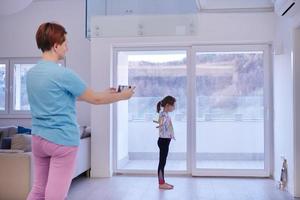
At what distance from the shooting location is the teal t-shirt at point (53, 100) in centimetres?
176

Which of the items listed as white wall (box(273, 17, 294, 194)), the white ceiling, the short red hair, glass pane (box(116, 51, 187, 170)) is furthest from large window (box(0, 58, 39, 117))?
the short red hair

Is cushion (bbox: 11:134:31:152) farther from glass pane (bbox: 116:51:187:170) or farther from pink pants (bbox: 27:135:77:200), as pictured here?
pink pants (bbox: 27:135:77:200)

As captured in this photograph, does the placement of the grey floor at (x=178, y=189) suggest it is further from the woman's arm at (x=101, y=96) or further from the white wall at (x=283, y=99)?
the woman's arm at (x=101, y=96)

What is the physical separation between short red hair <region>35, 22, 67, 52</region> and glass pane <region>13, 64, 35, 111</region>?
5.17 m

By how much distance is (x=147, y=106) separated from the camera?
6016 mm

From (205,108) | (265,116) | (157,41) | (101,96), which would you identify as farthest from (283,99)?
(101,96)

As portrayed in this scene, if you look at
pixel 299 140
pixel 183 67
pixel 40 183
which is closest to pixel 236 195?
pixel 299 140

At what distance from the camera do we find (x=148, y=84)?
6.02m

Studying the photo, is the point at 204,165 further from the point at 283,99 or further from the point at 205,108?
the point at 283,99

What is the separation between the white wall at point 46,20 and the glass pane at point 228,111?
6.08 ft

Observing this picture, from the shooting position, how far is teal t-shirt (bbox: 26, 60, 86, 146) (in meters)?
1.76

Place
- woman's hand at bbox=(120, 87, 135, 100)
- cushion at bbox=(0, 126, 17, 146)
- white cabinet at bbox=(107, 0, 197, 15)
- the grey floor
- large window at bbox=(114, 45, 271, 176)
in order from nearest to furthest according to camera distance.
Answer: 1. woman's hand at bbox=(120, 87, 135, 100)
2. the grey floor
3. white cabinet at bbox=(107, 0, 197, 15)
4. large window at bbox=(114, 45, 271, 176)
5. cushion at bbox=(0, 126, 17, 146)

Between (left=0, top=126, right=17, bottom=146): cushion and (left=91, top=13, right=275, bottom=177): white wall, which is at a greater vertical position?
(left=91, top=13, right=275, bottom=177): white wall

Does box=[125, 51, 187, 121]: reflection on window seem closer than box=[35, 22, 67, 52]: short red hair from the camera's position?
No
